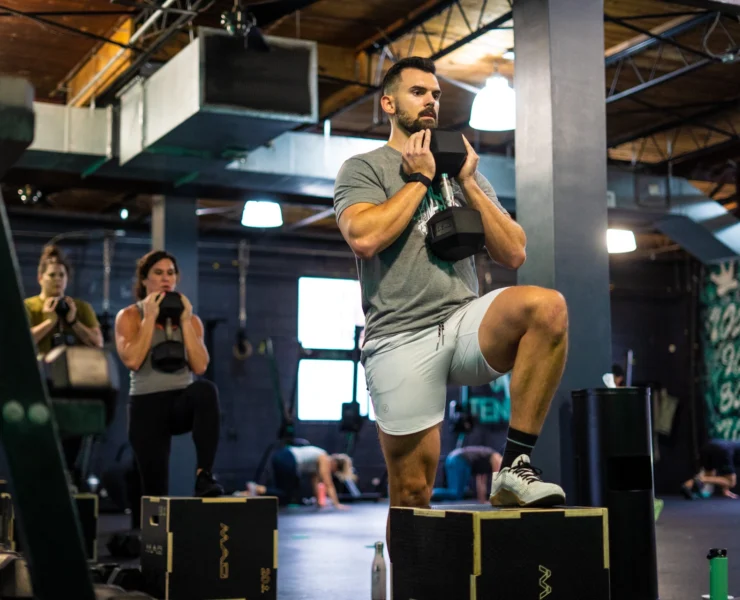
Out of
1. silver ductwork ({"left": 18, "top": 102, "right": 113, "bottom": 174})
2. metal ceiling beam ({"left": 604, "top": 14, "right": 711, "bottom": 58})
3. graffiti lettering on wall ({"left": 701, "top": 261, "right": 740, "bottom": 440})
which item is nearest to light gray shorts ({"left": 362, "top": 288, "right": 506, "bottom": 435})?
silver ductwork ({"left": 18, "top": 102, "right": 113, "bottom": 174})

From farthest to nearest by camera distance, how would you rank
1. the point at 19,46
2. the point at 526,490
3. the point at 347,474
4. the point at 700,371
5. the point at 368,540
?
1. the point at 700,371
2. the point at 347,474
3. the point at 19,46
4. the point at 368,540
5. the point at 526,490

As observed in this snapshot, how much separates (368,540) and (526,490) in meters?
4.27

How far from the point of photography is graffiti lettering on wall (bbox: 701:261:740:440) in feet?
44.1

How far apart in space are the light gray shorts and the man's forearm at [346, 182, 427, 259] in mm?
258

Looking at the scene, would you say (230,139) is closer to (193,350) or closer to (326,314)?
(193,350)

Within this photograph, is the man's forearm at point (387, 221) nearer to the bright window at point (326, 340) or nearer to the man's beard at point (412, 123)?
the man's beard at point (412, 123)

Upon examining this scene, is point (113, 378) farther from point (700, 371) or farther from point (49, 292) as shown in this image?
point (700, 371)

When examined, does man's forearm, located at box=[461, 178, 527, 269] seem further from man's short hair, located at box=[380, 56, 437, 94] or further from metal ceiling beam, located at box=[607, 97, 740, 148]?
metal ceiling beam, located at box=[607, 97, 740, 148]

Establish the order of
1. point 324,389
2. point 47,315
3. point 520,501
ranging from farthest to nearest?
point 324,389 < point 47,315 < point 520,501

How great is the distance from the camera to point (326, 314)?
13320 millimetres

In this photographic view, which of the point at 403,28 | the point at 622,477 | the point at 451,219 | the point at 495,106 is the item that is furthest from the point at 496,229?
the point at 403,28

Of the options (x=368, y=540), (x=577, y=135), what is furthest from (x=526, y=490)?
(x=368, y=540)

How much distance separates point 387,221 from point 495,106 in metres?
4.01

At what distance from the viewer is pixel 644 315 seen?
49.1 feet
